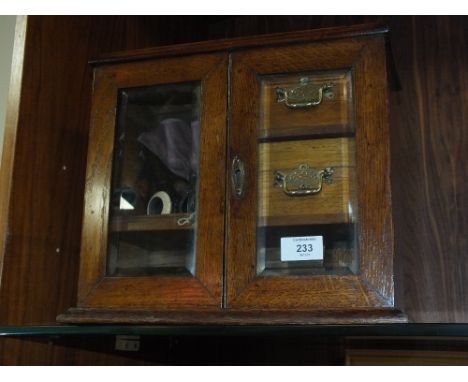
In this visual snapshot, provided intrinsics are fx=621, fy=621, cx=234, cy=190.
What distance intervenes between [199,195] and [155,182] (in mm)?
107

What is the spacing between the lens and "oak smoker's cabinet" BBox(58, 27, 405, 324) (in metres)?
0.92

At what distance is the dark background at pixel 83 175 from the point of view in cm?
103

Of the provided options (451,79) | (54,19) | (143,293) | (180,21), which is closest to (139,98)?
(54,19)

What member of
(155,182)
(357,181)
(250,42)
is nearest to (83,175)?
(155,182)

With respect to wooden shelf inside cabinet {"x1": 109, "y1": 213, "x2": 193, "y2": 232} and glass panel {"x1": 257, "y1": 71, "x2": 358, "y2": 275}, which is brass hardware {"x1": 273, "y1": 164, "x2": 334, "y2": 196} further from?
wooden shelf inside cabinet {"x1": 109, "y1": 213, "x2": 193, "y2": 232}

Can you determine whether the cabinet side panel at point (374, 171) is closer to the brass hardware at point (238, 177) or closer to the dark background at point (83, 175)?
the brass hardware at point (238, 177)

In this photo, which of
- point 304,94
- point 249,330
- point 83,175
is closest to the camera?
point 249,330

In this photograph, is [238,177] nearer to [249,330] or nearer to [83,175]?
[249,330]

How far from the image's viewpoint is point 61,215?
1.10 metres

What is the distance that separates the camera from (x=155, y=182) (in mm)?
1064

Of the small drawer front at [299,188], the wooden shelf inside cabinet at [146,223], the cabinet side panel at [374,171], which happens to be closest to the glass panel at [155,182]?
the wooden shelf inside cabinet at [146,223]

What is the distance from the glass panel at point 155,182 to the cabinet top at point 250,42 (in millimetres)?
58

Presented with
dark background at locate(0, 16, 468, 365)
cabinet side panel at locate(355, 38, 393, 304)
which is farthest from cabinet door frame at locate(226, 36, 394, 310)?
dark background at locate(0, 16, 468, 365)

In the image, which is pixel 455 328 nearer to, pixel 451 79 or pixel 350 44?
pixel 350 44
